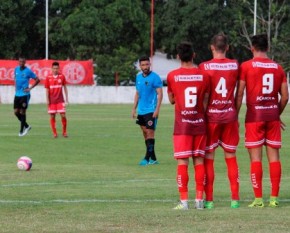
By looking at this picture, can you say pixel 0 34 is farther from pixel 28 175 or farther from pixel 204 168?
pixel 204 168

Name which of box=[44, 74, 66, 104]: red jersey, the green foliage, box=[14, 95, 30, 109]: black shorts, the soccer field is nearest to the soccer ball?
the soccer field

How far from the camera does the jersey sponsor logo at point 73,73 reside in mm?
61719

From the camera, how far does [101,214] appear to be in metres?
12.2

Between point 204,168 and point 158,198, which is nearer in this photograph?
point 204,168

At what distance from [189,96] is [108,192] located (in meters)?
2.66

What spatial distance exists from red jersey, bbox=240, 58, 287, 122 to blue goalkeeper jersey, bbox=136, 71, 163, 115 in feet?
26.3

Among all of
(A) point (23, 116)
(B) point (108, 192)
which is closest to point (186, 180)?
(B) point (108, 192)

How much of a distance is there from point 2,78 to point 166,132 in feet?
99.3

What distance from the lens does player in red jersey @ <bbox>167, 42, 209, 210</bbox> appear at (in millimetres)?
13047

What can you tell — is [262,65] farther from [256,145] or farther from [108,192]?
[108,192]

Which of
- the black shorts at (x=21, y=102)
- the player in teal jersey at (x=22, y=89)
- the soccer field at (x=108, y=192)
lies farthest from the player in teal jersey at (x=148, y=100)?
the black shorts at (x=21, y=102)

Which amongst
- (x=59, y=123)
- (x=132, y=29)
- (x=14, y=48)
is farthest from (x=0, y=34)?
(x=59, y=123)

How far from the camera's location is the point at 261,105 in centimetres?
1332

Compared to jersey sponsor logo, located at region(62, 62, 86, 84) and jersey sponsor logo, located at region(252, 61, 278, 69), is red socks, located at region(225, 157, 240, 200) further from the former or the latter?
jersey sponsor logo, located at region(62, 62, 86, 84)
